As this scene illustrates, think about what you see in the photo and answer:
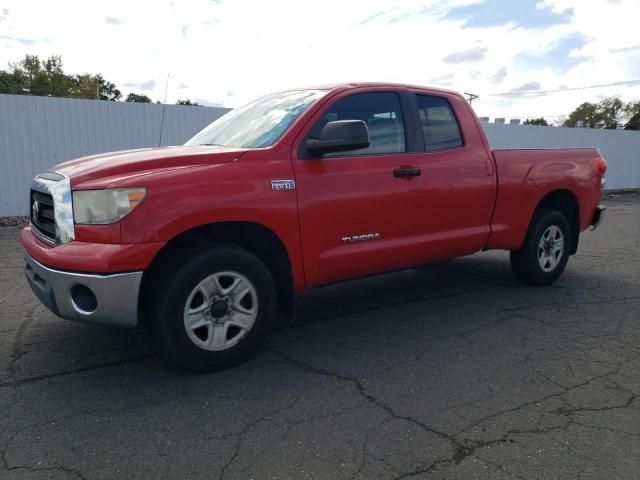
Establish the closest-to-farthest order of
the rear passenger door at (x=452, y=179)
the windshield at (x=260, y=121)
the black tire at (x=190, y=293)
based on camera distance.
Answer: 1. the black tire at (x=190, y=293)
2. the windshield at (x=260, y=121)
3. the rear passenger door at (x=452, y=179)

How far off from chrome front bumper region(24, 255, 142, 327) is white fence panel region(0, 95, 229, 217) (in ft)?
27.9

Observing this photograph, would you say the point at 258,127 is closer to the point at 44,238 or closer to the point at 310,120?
the point at 310,120

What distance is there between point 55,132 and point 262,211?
8909 millimetres

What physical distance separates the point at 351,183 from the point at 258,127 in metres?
0.86

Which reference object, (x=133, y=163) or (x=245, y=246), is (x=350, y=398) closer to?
(x=245, y=246)

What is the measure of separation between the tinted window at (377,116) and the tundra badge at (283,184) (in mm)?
525

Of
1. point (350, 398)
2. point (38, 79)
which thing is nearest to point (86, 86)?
point (38, 79)

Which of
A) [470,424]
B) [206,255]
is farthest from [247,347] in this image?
[470,424]

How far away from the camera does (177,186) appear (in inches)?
125

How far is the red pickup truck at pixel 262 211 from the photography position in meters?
3.08

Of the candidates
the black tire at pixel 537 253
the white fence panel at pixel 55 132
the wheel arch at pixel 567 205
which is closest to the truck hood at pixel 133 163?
the black tire at pixel 537 253

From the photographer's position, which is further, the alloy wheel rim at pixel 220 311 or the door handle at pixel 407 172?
the door handle at pixel 407 172

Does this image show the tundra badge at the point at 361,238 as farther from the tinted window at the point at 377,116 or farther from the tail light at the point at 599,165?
the tail light at the point at 599,165

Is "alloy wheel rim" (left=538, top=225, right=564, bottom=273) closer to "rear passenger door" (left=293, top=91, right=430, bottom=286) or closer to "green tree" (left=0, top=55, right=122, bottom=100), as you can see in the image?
"rear passenger door" (left=293, top=91, right=430, bottom=286)
